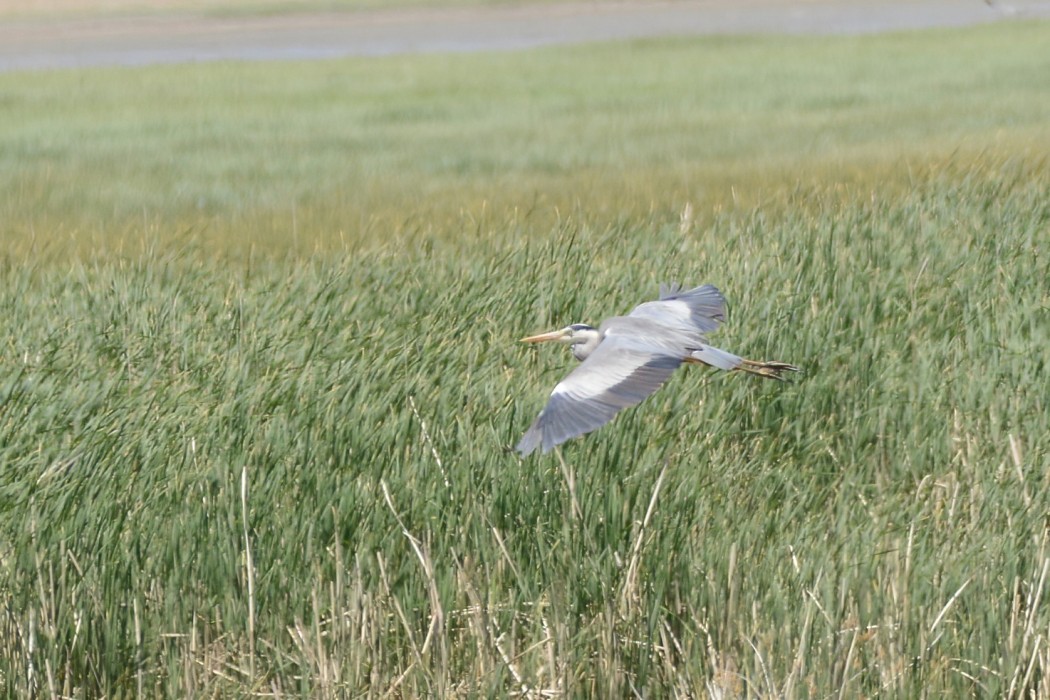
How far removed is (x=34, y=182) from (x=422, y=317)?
5.88 m

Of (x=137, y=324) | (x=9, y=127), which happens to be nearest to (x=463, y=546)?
(x=137, y=324)

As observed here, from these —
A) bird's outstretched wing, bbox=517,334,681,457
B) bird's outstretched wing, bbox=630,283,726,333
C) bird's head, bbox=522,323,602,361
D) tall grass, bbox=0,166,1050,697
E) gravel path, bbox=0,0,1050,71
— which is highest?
bird's outstretched wing, bbox=517,334,681,457

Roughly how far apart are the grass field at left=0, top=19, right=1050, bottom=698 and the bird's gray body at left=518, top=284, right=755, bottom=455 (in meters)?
0.25

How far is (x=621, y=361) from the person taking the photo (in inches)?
112

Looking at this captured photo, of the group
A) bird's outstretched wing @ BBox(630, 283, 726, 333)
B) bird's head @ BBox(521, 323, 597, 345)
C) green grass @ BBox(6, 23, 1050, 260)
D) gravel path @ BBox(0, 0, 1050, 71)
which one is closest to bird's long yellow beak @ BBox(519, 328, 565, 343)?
bird's head @ BBox(521, 323, 597, 345)

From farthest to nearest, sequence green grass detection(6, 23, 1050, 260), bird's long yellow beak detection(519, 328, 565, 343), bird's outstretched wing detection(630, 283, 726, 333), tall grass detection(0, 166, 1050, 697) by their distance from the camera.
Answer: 1. green grass detection(6, 23, 1050, 260)
2. bird's outstretched wing detection(630, 283, 726, 333)
3. bird's long yellow beak detection(519, 328, 565, 343)
4. tall grass detection(0, 166, 1050, 697)

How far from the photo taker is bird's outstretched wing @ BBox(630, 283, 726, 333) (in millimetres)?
3432

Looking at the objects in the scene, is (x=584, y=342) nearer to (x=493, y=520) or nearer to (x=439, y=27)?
(x=493, y=520)

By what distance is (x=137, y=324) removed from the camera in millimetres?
4398

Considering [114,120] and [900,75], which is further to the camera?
[900,75]

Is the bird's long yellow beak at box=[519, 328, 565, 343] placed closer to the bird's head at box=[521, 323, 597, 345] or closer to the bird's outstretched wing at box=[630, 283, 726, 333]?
the bird's head at box=[521, 323, 597, 345]

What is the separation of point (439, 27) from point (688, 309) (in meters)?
26.6

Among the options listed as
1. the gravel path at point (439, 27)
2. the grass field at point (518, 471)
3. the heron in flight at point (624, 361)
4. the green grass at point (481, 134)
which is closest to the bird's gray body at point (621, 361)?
the heron in flight at point (624, 361)

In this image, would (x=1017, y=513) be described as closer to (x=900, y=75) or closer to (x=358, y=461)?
(x=358, y=461)
